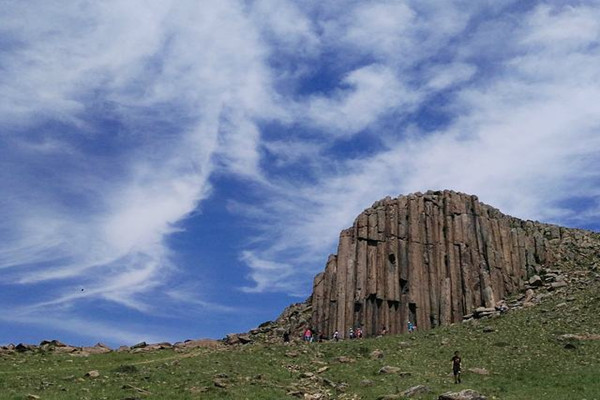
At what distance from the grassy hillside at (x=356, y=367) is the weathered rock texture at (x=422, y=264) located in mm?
8185

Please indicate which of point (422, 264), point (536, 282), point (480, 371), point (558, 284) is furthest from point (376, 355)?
point (536, 282)

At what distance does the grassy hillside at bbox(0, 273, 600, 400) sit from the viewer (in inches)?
1658

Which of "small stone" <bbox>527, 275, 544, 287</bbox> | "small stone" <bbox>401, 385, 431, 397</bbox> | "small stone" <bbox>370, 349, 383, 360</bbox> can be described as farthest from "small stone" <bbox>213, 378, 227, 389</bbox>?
"small stone" <bbox>527, 275, 544, 287</bbox>

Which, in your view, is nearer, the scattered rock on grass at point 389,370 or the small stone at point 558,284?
the scattered rock on grass at point 389,370

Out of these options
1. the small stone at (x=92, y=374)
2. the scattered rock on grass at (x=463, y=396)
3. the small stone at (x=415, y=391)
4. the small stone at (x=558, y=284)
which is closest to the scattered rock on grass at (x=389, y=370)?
the small stone at (x=415, y=391)

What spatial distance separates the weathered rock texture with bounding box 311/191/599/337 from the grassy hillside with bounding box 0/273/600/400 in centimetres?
818

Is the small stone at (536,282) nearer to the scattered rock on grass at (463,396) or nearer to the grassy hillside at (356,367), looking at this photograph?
the grassy hillside at (356,367)

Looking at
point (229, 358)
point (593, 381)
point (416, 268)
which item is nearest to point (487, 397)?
point (593, 381)

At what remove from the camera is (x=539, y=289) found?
76375 millimetres

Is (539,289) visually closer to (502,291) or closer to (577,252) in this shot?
(502,291)

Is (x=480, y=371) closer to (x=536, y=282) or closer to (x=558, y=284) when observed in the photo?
→ (x=558, y=284)

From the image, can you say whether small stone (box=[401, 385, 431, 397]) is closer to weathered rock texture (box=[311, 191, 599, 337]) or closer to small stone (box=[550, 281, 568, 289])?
weathered rock texture (box=[311, 191, 599, 337])

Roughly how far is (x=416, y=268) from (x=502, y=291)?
9300 millimetres

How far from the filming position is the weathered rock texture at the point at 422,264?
7362cm
